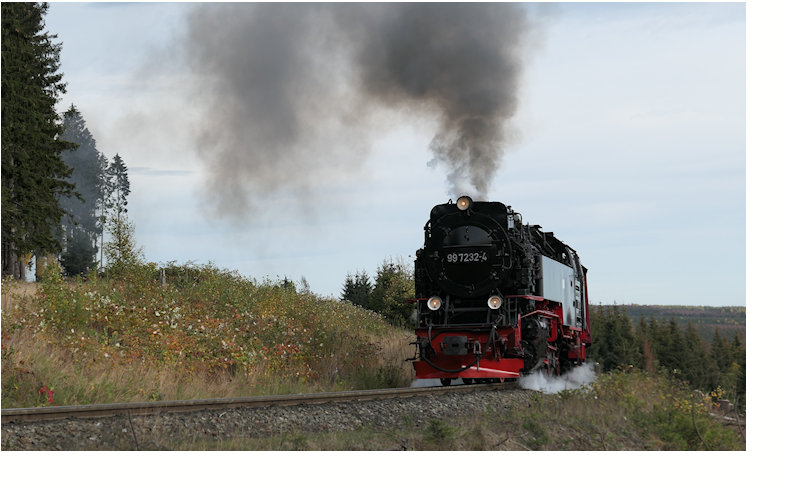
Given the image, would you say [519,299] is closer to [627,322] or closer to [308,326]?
[308,326]

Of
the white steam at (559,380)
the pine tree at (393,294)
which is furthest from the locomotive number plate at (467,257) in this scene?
the pine tree at (393,294)

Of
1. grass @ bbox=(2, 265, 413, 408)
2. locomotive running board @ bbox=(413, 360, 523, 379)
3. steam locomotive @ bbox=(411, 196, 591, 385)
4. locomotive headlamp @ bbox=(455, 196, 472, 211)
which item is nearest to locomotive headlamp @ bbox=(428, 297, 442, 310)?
steam locomotive @ bbox=(411, 196, 591, 385)

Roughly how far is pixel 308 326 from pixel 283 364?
3873 mm

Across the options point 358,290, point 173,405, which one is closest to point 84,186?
point 358,290

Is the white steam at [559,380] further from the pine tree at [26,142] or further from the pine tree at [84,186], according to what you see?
the pine tree at [84,186]

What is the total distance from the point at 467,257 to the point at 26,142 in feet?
55.1

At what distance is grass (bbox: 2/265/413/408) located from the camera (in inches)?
466

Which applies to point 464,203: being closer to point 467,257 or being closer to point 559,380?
point 467,257

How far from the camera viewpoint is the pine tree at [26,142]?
75.6ft

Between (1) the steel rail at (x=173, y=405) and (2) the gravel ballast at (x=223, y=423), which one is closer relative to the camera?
(2) the gravel ballast at (x=223, y=423)

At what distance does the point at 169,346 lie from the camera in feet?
47.8

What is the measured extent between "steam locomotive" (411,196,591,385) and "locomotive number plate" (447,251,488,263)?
0.9 inches

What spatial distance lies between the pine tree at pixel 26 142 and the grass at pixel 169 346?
564 cm

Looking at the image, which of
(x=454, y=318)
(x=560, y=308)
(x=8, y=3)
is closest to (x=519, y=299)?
(x=454, y=318)
